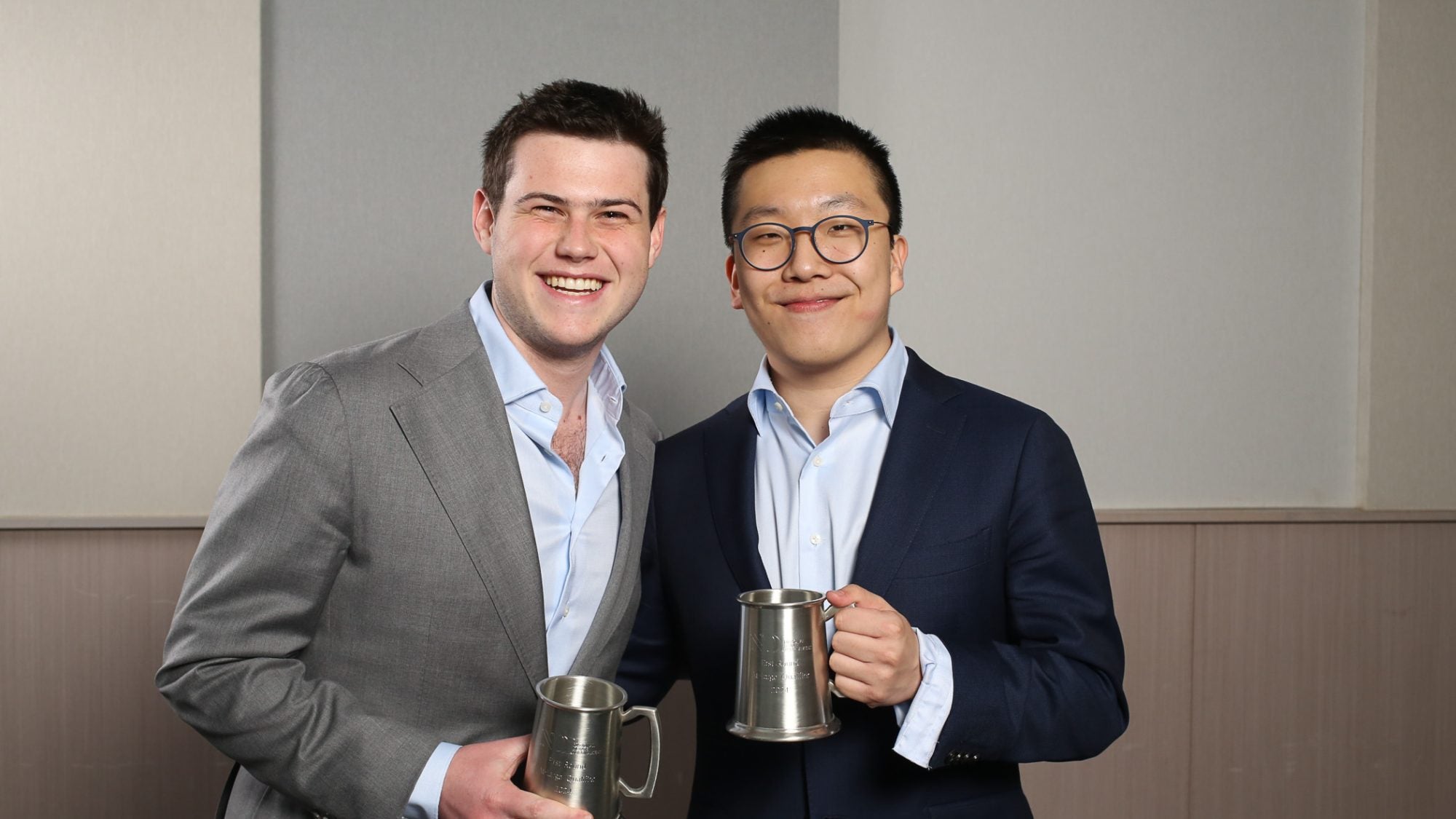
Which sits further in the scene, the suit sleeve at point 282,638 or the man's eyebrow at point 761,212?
the man's eyebrow at point 761,212

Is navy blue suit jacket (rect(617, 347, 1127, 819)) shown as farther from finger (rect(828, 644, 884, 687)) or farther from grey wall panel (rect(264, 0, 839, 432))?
grey wall panel (rect(264, 0, 839, 432))

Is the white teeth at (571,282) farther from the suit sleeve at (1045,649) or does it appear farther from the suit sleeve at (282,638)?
the suit sleeve at (1045,649)

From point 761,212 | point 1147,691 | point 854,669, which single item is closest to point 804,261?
point 761,212

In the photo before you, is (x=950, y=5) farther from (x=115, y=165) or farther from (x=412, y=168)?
(x=115, y=165)

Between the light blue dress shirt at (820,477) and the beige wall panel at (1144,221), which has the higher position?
the beige wall panel at (1144,221)

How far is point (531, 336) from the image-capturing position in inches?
72.6

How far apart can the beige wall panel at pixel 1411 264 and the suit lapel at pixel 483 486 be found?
292 cm

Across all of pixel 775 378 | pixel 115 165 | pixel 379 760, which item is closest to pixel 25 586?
pixel 115 165

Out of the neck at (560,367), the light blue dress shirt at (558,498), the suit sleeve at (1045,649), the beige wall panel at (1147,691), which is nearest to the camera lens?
the suit sleeve at (1045,649)

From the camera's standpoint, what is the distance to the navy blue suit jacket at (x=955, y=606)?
1633 millimetres

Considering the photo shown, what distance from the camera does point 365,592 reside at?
165 cm

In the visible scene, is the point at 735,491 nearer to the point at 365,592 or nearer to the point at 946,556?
the point at 946,556

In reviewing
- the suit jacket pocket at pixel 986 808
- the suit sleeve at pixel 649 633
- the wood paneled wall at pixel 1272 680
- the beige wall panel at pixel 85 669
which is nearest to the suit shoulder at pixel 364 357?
the suit sleeve at pixel 649 633

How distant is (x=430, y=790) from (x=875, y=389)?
3.20 feet
